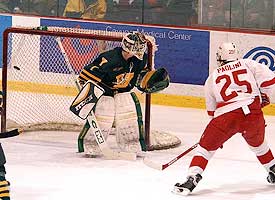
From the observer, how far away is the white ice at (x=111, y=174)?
176 inches

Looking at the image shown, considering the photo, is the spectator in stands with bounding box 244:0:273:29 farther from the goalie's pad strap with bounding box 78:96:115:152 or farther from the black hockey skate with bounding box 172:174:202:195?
the black hockey skate with bounding box 172:174:202:195

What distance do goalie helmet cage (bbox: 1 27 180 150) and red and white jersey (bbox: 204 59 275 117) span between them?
4.51 feet

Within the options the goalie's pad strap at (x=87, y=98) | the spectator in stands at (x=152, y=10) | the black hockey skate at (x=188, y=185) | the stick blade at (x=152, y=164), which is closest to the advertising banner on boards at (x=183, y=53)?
Answer: the spectator in stands at (x=152, y=10)

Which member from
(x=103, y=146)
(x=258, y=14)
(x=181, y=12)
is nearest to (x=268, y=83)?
(x=103, y=146)

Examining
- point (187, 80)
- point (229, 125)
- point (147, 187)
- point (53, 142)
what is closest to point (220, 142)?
point (229, 125)

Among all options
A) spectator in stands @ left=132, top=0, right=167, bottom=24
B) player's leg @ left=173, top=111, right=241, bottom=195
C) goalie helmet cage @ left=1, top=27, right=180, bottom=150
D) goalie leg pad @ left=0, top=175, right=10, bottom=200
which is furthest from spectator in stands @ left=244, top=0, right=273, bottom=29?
goalie leg pad @ left=0, top=175, right=10, bottom=200

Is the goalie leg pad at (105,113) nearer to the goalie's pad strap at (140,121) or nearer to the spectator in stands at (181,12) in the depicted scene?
the goalie's pad strap at (140,121)

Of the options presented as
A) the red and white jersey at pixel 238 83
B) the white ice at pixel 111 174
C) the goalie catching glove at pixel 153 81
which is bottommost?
the white ice at pixel 111 174

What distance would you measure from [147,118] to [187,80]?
6.49ft

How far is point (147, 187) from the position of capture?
4.62 meters

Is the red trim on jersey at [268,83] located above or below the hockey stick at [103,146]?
above

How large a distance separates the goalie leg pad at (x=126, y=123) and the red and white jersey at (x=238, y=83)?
0.90 m

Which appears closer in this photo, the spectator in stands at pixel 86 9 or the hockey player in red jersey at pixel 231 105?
the hockey player in red jersey at pixel 231 105

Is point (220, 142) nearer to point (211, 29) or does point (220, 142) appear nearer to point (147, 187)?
point (147, 187)
